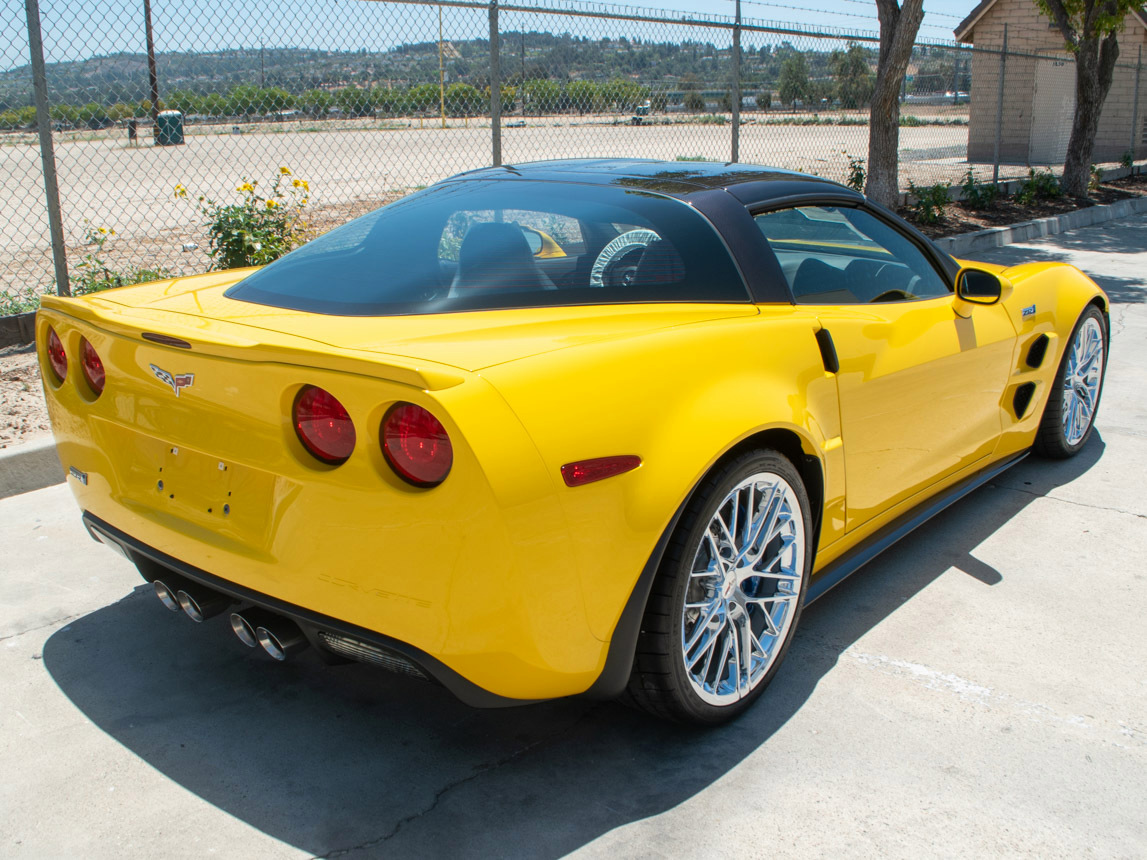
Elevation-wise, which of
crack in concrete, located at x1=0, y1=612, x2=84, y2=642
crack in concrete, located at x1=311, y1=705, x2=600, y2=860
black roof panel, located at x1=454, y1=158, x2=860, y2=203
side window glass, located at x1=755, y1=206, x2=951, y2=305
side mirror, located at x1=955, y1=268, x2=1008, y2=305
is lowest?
crack in concrete, located at x1=311, y1=705, x2=600, y2=860

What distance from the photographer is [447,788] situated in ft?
8.07

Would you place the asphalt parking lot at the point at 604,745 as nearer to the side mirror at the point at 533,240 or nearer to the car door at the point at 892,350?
the car door at the point at 892,350

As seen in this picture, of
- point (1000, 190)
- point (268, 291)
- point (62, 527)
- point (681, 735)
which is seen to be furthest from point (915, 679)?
point (1000, 190)

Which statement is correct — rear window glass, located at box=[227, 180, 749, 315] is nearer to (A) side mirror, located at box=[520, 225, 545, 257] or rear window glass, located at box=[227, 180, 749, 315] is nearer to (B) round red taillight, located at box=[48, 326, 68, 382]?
(A) side mirror, located at box=[520, 225, 545, 257]

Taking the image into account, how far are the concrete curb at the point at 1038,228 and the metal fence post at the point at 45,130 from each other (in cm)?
723

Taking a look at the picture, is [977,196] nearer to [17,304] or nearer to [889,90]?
[889,90]

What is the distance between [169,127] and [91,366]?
7668 mm

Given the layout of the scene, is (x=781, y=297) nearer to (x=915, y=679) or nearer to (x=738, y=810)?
(x=915, y=679)

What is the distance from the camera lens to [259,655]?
3.07 meters

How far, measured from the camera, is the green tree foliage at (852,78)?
14.8 metres

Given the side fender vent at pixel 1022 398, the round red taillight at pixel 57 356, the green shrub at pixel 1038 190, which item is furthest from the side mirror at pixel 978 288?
the green shrub at pixel 1038 190

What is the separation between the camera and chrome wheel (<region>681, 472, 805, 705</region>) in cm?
256

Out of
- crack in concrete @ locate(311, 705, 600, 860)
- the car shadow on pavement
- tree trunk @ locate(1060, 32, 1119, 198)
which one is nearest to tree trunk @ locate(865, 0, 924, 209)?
tree trunk @ locate(1060, 32, 1119, 198)

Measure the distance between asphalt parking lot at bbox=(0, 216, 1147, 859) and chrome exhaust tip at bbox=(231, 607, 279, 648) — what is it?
35cm
